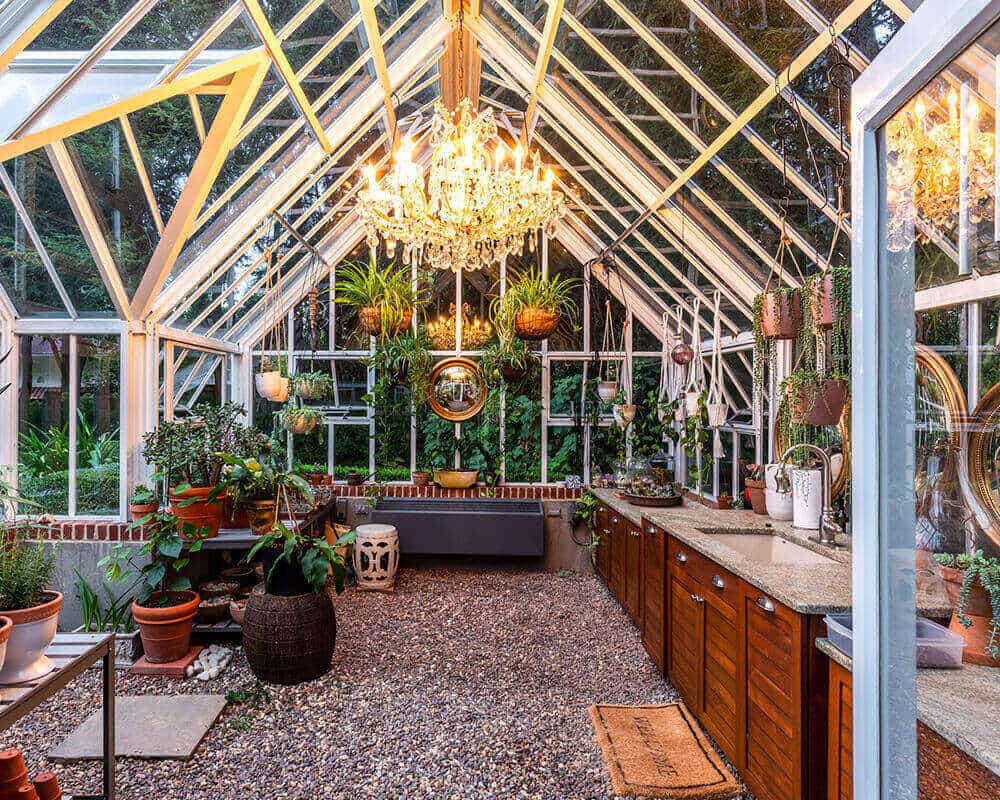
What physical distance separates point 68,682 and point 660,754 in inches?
97.1

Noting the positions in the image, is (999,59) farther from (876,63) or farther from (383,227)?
(383,227)

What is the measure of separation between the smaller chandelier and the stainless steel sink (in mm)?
3662

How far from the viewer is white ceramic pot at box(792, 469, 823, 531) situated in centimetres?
326

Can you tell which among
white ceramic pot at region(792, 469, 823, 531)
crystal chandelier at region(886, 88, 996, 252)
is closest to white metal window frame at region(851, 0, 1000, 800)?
crystal chandelier at region(886, 88, 996, 252)

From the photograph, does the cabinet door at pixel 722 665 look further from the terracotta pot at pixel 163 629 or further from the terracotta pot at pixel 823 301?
the terracotta pot at pixel 163 629

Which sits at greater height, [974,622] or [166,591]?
[974,622]

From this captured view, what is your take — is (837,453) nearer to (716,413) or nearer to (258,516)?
(716,413)

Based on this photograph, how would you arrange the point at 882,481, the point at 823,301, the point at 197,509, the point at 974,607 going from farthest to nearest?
the point at 197,509
the point at 823,301
the point at 974,607
the point at 882,481

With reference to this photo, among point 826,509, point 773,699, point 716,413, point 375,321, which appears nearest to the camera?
point 773,699

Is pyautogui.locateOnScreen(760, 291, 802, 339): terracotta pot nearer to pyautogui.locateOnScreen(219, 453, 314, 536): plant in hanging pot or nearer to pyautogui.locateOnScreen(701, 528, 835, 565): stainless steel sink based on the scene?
pyautogui.locateOnScreen(701, 528, 835, 565): stainless steel sink

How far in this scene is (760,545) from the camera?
3.53 metres

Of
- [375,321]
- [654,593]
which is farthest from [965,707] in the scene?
[375,321]

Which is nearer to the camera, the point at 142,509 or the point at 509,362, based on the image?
the point at 142,509

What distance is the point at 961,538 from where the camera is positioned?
137 centimetres
